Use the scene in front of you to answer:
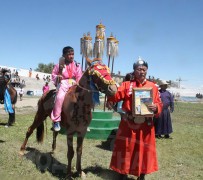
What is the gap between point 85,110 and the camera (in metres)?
5.42

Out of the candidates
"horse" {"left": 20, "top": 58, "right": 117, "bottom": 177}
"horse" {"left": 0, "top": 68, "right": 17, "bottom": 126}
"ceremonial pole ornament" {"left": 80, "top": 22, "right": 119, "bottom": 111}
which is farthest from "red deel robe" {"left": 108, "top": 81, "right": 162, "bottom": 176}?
"ceremonial pole ornament" {"left": 80, "top": 22, "right": 119, "bottom": 111}

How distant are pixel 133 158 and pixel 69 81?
6.99 feet

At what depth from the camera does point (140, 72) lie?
4.90 metres

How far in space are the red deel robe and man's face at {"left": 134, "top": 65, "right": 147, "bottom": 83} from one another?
0.37 ft

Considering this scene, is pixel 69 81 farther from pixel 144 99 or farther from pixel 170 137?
pixel 170 137

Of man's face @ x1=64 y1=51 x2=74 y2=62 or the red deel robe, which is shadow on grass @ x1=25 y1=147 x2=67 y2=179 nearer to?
the red deel robe

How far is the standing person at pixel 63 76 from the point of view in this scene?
5.72 m

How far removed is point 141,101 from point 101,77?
82cm

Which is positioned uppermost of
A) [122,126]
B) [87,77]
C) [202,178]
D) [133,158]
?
[87,77]

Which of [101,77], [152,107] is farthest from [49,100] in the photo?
[152,107]

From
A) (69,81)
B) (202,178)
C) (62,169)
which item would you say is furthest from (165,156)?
(69,81)

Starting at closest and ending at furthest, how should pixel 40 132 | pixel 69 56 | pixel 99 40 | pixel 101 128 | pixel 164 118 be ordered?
pixel 69 56
pixel 40 132
pixel 101 128
pixel 164 118
pixel 99 40

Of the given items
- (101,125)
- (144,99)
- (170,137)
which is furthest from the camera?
(170,137)

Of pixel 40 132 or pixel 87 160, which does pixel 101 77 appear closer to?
pixel 87 160
